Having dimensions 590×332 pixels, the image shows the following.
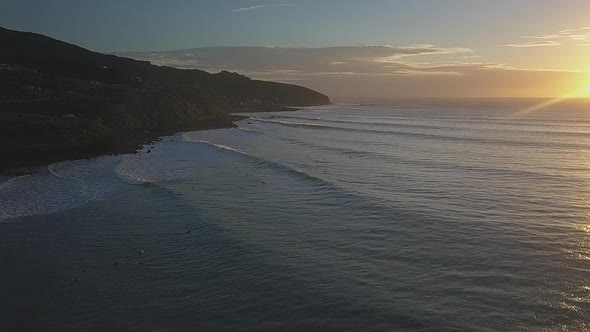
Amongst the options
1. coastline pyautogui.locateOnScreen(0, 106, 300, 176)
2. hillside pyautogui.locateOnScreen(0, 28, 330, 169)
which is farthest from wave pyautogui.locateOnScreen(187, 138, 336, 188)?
hillside pyautogui.locateOnScreen(0, 28, 330, 169)

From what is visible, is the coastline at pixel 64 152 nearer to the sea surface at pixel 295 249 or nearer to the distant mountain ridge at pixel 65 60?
the sea surface at pixel 295 249

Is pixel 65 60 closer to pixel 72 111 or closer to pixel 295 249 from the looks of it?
pixel 72 111

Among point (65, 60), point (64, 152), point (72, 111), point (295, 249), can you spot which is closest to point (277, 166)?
point (64, 152)

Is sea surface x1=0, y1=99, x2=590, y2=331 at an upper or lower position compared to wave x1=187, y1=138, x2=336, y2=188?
lower

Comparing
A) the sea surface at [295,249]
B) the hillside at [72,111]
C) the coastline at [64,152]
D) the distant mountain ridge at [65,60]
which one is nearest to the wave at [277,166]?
the sea surface at [295,249]

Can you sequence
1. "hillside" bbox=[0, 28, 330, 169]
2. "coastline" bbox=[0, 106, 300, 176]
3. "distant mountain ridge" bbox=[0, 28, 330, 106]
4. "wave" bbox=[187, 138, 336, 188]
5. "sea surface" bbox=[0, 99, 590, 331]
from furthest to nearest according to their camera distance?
"distant mountain ridge" bbox=[0, 28, 330, 106] < "hillside" bbox=[0, 28, 330, 169] < "coastline" bbox=[0, 106, 300, 176] < "wave" bbox=[187, 138, 336, 188] < "sea surface" bbox=[0, 99, 590, 331]

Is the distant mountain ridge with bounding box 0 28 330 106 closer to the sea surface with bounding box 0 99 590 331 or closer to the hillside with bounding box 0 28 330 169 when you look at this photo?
the hillside with bounding box 0 28 330 169

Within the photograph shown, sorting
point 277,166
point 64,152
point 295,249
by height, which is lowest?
point 295,249

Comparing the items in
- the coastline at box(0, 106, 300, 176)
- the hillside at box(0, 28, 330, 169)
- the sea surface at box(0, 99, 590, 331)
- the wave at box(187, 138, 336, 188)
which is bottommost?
the sea surface at box(0, 99, 590, 331)

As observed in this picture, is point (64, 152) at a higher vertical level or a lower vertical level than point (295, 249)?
higher
